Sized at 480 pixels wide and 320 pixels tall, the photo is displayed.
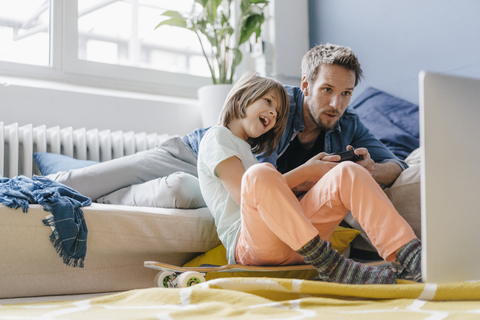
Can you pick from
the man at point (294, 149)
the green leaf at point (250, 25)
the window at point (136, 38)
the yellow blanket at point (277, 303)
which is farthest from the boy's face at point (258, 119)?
the window at point (136, 38)

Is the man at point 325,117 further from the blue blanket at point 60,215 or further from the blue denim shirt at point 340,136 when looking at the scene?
the blue blanket at point 60,215

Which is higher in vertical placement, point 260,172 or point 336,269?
point 260,172

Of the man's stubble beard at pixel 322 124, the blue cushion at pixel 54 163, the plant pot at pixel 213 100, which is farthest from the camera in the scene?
the plant pot at pixel 213 100

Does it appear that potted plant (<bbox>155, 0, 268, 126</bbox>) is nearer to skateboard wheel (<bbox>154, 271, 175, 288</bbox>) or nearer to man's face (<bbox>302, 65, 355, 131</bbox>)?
man's face (<bbox>302, 65, 355, 131</bbox>)

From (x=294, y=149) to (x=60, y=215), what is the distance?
0.84m

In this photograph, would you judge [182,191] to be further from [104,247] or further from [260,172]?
[260,172]

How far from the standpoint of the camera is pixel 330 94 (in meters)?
1.55

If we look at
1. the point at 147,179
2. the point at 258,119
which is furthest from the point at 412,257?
the point at 147,179

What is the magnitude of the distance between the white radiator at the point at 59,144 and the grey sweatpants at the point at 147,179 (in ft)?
1.33

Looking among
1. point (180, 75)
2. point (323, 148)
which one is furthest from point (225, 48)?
point (323, 148)

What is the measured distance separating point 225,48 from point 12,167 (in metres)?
1.23

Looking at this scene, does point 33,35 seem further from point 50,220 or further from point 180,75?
point 50,220

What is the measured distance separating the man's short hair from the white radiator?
911 millimetres

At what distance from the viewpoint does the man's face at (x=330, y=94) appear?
5.05 ft
